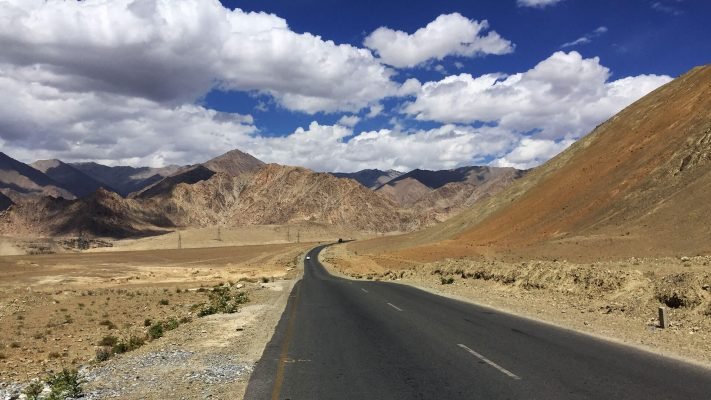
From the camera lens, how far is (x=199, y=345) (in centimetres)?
1427

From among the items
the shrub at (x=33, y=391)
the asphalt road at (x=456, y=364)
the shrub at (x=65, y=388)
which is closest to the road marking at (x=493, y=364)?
the asphalt road at (x=456, y=364)

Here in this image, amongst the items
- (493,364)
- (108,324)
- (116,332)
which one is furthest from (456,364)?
(108,324)

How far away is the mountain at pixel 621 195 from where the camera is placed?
36156 millimetres

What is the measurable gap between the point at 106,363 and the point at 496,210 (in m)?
78.4

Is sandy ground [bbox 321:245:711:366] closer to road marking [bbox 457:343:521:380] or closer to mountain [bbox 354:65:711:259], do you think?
road marking [bbox 457:343:521:380]

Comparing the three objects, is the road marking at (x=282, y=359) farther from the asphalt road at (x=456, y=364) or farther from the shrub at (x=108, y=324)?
the shrub at (x=108, y=324)

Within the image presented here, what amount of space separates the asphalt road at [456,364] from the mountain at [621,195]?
72.7 ft

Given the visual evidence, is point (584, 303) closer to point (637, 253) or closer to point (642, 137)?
point (637, 253)

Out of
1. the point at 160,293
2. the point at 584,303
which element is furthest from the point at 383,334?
the point at 160,293

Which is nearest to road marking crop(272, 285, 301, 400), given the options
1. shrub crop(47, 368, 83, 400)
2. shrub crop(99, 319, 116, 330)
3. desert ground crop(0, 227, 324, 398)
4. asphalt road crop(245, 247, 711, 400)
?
asphalt road crop(245, 247, 711, 400)

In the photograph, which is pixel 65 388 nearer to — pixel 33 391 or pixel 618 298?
pixel 33 391

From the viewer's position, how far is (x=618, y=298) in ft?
64.4

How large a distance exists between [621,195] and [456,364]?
4778 centimetres

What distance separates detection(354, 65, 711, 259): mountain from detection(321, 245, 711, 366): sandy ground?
10282mm
